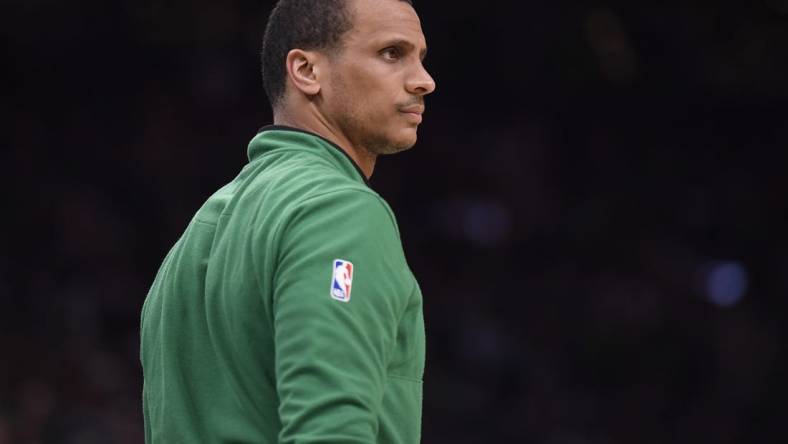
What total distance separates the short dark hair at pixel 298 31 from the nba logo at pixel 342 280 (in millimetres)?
490

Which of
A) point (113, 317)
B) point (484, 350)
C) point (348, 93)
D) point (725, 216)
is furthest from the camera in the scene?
point (725, 216)

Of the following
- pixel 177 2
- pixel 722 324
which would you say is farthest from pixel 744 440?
pixel 177 2

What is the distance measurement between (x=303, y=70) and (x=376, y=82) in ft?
0.39

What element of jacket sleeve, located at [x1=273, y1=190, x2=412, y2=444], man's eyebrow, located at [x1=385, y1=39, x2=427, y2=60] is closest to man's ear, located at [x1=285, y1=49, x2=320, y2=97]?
man's eyebrow, located at [x1=385, y1=39, x2=427, y2=60]

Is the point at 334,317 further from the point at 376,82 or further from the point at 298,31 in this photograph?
the point at 298,31

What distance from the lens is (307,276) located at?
154cm

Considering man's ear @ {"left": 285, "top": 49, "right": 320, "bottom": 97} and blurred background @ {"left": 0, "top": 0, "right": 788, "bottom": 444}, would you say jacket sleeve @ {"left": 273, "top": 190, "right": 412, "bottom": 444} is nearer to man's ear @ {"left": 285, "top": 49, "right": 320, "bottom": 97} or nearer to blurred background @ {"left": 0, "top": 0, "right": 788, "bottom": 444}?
man's ear @ {"left": 285, "top": 49, "right": 320, "bottom": 97}

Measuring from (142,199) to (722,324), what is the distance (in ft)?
10.1

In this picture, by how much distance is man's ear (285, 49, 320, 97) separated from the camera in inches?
76.6

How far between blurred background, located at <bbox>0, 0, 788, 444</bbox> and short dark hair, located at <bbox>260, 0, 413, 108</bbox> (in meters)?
4.25

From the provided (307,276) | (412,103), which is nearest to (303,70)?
(412,103)

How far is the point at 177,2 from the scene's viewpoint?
23.7 ft

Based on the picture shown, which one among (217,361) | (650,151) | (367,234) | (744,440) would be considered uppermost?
(367,234)

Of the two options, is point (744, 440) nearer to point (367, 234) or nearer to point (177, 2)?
point (177, 2)
